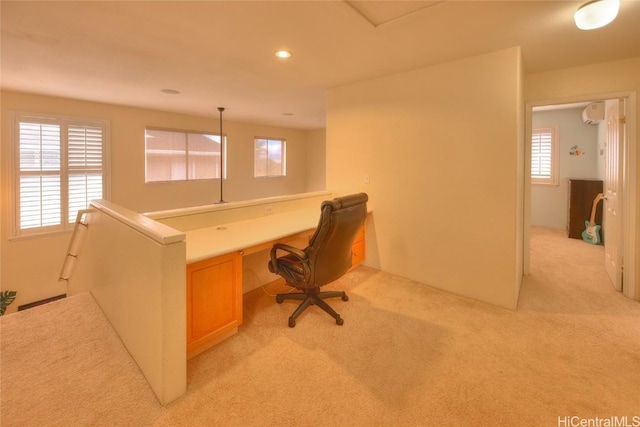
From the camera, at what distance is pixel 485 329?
7.68 feet

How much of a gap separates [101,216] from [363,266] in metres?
2.71

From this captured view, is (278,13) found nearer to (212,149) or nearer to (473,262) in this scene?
(473,262)

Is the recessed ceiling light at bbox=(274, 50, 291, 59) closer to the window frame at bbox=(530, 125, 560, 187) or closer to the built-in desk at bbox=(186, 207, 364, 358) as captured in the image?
the built-in desk at bbox=(186, 207, 364, 358)

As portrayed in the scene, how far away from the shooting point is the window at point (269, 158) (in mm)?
7105

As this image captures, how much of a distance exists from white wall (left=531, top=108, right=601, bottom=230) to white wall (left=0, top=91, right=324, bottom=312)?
575cm

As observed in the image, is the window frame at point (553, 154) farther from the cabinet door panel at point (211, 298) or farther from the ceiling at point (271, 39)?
the cabinet door panel at point (211, 298)

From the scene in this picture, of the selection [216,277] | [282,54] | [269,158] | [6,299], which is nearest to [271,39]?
[282,54]

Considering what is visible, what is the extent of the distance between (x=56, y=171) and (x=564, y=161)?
8.67 m

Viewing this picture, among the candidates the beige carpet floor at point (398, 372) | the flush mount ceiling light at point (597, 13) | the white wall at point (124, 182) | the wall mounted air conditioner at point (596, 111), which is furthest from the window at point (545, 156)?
the white wall at point (124, 182)

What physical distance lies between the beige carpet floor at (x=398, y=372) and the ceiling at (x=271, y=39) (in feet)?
7.46

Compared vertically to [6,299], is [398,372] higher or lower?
higher

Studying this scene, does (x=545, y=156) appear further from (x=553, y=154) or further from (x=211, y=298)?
(x=211, y=298)

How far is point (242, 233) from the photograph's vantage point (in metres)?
2.46

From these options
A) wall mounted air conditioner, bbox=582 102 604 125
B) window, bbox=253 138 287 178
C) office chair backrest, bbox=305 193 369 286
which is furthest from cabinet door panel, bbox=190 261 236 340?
wall mounted air conditioner, bbox=582 102 604 125
